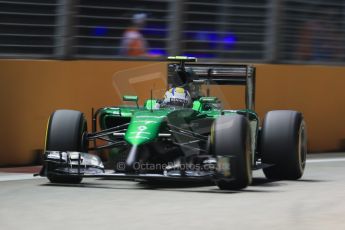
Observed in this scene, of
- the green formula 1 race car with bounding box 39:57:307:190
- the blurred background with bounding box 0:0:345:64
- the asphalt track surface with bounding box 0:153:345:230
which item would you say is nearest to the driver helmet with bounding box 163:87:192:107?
the green formula 1 race car with bounding box 39:57:307:190

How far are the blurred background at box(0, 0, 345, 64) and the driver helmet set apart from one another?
2.46 metres

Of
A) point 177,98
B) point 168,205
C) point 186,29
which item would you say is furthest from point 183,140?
point 186,29

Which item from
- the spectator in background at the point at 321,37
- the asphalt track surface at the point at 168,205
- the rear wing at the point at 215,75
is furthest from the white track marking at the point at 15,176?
the spectator in background at the point at 321,37

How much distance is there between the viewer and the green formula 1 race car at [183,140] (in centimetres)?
890

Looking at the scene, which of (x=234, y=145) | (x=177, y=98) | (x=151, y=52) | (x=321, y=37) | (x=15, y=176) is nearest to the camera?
(x=234, y=145)

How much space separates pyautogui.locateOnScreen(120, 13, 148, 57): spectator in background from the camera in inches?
505

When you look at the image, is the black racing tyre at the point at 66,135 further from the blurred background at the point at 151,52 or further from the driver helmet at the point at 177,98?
the blurred background at the point at 151,52

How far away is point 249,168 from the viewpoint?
9.04 meters

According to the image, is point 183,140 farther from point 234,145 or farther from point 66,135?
point 66,135

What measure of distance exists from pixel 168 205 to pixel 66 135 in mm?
2058

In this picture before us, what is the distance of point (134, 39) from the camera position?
1288cm

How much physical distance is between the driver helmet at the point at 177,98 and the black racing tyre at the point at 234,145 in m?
1.20

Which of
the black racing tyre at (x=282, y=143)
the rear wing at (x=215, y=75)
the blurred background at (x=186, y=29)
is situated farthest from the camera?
the blurred background at (x=186, y=29)

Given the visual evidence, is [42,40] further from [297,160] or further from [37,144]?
[297,160]
